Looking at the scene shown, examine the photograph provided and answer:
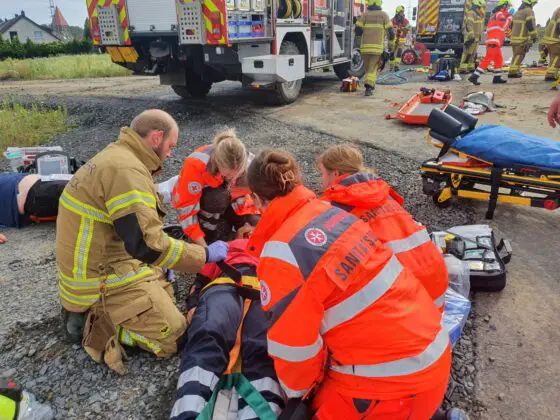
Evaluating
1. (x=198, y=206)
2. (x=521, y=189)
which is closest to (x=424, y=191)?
(x=521, y=189)

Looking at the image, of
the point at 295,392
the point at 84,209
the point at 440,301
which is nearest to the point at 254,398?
the point at 295,392

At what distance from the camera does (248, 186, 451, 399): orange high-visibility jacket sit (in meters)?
1.46

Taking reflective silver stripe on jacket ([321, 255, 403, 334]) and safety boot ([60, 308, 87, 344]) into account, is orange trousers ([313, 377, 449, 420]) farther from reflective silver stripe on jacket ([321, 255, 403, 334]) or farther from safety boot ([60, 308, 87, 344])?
safety boot ([60, 308, 87, 344])

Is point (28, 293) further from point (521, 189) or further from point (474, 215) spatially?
point (521, 189)

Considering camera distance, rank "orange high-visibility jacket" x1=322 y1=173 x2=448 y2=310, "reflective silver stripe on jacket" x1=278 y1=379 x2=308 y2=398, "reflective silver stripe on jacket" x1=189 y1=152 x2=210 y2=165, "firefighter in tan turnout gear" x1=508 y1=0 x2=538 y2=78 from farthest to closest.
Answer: "firefighter in tan turnout gear" x1=508 y1=0 x2=538 y2=78 < "reflective silver stripe on jacket" x1=189 y1=152 x2=210 y2=165 < "orange high-visibility jacket" x1=322 y1=173 x2=448 y2=310 < "reflective silver stripe on jacket" x1=278 y1=379 x2=308 y2=398

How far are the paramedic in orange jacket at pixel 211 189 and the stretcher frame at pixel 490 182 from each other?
68.6 inches

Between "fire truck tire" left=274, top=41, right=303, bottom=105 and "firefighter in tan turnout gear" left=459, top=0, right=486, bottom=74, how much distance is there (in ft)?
18.0

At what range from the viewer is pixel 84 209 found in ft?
7.09

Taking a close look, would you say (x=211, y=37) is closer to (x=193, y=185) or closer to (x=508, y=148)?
(x=193, y=185)

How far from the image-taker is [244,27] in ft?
21.6

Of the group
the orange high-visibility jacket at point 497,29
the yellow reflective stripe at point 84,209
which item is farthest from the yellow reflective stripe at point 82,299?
the orange high-visibility jacket at point 497,29

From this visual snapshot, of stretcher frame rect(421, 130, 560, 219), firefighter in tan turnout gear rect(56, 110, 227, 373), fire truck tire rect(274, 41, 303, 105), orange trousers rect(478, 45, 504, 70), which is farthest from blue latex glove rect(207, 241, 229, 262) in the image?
orange trousers rect(478, 45, 504, 70)

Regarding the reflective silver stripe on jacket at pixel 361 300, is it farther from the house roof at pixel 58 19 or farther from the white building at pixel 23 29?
the house roof at pixel 58 19

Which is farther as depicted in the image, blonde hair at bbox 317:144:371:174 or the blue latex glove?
the blue latex glove
